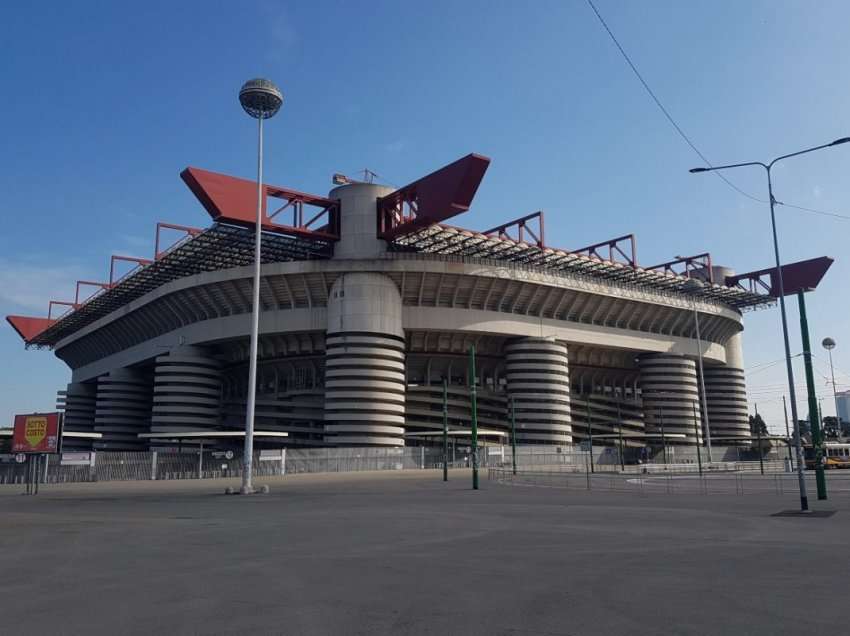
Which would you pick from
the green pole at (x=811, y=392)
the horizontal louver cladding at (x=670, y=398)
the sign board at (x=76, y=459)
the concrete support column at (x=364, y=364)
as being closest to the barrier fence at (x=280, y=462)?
the sign board at (x=76, y=459)

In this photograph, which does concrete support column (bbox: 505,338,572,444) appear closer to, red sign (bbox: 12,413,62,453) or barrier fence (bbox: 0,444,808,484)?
barrier fence (bbox: 0,444,808,484)

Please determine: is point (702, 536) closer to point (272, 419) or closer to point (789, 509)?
point (789, 509)

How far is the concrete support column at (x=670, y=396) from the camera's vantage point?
82.6 metres

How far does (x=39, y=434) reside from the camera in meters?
36.1

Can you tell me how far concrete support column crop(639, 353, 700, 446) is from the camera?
271 feet

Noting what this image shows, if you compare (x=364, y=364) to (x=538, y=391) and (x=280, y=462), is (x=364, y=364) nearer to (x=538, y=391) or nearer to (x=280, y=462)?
(x=280, y=462)

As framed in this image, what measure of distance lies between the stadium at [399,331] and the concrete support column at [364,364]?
152 millimetres

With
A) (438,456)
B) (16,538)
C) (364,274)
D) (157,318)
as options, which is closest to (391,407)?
(438,456)

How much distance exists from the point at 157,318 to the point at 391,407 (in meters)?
30.8

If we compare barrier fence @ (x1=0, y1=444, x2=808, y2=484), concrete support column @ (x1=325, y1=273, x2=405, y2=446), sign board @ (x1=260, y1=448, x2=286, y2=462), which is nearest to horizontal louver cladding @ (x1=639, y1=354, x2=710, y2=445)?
barrier fence @ (x1=0, y1=444, x2=808, y2=484)

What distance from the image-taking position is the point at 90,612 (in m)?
8.71

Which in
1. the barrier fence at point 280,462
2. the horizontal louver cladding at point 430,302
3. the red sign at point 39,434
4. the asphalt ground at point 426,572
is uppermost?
the horizontal louver cladding at point 430,302

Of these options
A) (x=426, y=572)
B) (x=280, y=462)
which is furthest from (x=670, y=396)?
(x=426, y=572)

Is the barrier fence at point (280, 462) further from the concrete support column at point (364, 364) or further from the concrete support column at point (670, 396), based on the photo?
the concrete support column at point (670, 396)
